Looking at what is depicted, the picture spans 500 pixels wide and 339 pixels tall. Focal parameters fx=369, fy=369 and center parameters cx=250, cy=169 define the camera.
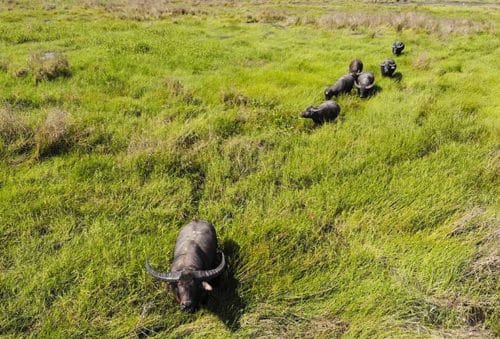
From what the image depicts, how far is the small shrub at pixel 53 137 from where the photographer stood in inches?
278

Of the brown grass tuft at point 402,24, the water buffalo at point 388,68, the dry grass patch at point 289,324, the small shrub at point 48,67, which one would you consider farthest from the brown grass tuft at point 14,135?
the brown grass tuft at point 402,24

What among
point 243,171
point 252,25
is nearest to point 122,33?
point 252,25

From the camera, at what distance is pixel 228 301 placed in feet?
15.0

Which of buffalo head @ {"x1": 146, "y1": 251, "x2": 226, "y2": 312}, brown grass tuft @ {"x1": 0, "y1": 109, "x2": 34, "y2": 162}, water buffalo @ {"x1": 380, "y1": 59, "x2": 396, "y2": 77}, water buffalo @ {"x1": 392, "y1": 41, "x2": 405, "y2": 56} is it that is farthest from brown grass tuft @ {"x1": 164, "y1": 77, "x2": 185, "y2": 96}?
water buffalo @ {"x1": 392, "y1": 41, "x2": 405, "y2": 56}

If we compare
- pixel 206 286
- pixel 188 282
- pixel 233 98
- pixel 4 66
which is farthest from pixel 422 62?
pixel 4 66

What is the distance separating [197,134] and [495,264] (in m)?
5.67

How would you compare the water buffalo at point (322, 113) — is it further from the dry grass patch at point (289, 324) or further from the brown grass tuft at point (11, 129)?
the brown grass tuft at point (11, 129)

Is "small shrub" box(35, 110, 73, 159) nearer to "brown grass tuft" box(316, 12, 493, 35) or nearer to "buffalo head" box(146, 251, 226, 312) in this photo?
"buffalo head" box(146, 251, 226, 312)

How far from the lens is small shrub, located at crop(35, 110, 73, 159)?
7070 mm

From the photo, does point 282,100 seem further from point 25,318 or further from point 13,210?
point 25,318

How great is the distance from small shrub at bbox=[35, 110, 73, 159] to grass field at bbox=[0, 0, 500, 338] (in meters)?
0.03

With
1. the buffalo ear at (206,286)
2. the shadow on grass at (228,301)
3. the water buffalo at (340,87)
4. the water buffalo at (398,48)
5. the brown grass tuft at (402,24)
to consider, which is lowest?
the shadow on grass at (228,301)

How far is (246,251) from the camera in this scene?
17.1ft

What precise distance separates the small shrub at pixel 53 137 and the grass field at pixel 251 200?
0.03 metres
